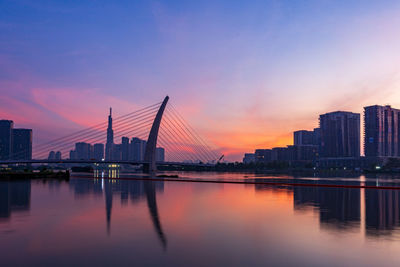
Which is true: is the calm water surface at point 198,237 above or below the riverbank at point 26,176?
above

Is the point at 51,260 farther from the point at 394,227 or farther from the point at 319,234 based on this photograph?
the point at 394,227

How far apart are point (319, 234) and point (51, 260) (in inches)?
399

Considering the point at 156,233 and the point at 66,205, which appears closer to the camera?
the point at 156,233

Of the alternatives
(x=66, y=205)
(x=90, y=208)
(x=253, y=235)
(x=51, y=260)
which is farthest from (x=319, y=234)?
(x=66, y=205)

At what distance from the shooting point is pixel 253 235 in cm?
1444

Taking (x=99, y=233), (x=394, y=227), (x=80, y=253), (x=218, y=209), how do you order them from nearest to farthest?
(x=80, y=253) < (x=99, y=233) < (x=394, y=227) < (x=218, y=209)

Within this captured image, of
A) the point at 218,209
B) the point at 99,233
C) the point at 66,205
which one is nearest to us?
the point at 99,233

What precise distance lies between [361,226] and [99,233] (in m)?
11.8

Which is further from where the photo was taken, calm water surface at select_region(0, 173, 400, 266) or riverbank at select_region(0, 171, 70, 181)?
riverbank at select_region(0, 171, 70, 181)

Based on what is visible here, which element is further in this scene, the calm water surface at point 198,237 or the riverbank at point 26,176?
the riverbank at point 26,176

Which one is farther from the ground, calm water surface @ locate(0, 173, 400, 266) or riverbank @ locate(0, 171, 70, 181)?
calm water surface @ locate(0, 173, 400, 266)

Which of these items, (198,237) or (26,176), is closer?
(198,237)

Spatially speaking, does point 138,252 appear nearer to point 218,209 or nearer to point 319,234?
point 319,234

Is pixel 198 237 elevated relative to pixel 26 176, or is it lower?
elevated
